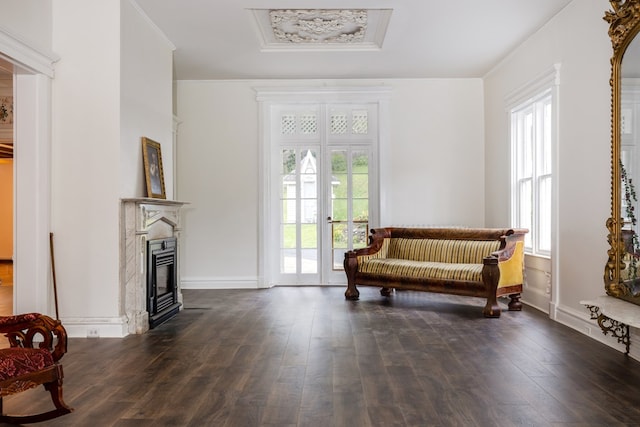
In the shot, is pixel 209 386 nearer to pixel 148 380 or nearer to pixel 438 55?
pixel 148 380

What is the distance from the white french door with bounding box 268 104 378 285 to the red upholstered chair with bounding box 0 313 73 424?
473 centimetres

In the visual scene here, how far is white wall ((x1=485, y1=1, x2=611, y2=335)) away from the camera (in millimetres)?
4082

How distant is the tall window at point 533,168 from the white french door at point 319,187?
1986 millimetres

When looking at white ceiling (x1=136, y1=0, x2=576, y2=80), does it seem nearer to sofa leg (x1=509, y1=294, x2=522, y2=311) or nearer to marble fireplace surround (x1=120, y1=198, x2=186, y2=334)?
marble fireplace surround (x1=120, y1=198, x2=186, y2=334)

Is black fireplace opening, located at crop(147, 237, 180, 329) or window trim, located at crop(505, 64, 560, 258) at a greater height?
window trim, located at crop(505, 64, 560, 258)

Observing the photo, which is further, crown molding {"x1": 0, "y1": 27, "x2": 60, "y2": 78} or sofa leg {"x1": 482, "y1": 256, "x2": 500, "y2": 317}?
sofa leg {"x1": 482, "y1": 256, "x2": 500, "y2": 317}

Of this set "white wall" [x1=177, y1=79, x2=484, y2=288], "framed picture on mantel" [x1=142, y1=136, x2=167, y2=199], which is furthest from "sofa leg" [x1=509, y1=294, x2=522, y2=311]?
"framed picture on mantel" [x1=142, y1=136, x2=167, y2=199]

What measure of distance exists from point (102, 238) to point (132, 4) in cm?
218

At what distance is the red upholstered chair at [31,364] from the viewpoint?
2.25 meters

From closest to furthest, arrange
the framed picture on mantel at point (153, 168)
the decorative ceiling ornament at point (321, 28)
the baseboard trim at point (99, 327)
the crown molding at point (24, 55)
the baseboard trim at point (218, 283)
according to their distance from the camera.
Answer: the crown molding at point (24, 55)
the baseboard trim at point (99, 327)
the framed picture on mantel at point (153, 168)
the decorative ceiling ornament at point (321, 28)
the baseboard trim at point (218, 283)

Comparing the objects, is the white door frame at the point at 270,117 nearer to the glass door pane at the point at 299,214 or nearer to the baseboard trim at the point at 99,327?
the glass door pane at the point at 299,214

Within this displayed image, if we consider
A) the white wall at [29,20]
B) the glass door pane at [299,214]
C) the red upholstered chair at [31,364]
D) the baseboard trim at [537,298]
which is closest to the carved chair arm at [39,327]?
the red upholstered chair at [31,364]

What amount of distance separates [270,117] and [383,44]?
2.10 meters

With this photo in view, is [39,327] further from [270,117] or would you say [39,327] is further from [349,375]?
[270,117]
